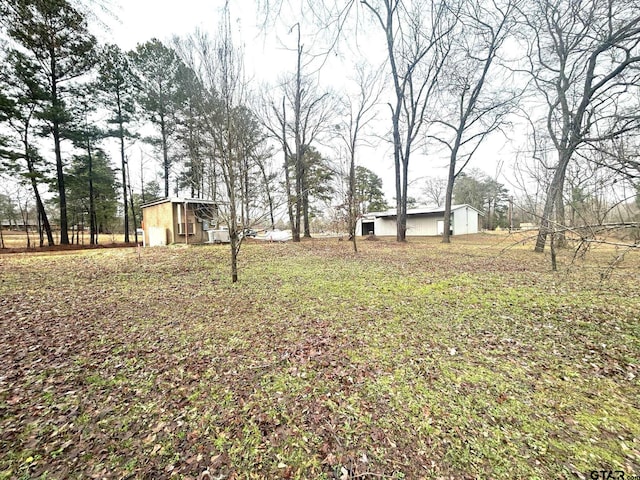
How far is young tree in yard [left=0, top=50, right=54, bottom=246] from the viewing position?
1177 centimetres

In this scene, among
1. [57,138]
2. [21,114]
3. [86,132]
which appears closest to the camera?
[21,114]

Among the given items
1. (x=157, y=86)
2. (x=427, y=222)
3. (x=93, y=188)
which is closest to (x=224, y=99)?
(x=157, y=86)

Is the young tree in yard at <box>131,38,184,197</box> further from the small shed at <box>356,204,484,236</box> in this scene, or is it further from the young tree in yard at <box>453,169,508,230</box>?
the young tree in yard at <box>453,169,508,230</box>

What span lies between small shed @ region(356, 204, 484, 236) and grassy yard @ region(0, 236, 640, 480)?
19997 mm

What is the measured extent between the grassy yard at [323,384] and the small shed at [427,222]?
19997mm

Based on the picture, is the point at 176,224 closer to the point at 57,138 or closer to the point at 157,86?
the point at 57,138

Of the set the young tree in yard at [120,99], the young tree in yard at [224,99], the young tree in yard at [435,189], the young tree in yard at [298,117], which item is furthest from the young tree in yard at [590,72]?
the young tree in yard at [435,189]

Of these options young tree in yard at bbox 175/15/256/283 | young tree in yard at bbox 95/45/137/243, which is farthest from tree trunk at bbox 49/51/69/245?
young tree in yard at bbox 175/15/256/283

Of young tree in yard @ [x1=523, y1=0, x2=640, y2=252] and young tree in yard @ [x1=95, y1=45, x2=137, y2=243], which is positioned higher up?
young tree in yard @ [x1=95, y1=45, x2=137, y2=243]

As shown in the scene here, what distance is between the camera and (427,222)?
25859 millimetres

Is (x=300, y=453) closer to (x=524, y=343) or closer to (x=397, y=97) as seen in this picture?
(x=524, y=343)

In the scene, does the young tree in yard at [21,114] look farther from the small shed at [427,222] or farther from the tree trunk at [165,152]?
the small shed at [427,222]

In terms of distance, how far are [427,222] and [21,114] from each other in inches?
1217

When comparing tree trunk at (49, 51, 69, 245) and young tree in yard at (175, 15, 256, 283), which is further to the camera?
tree trunk at (49, 51, 69, 245)
